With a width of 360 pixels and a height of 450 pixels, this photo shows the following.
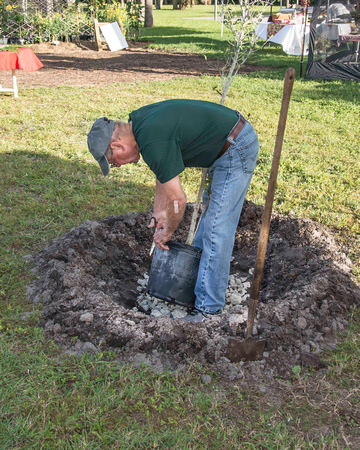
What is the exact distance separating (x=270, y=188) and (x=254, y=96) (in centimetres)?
800

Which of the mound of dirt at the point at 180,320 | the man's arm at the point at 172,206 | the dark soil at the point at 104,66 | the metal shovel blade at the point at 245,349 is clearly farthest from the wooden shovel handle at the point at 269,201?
the dark soil at the point at 104,66

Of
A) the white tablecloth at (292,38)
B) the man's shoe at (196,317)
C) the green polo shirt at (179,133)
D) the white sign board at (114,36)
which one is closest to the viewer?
the green polo shirt at (179,133)

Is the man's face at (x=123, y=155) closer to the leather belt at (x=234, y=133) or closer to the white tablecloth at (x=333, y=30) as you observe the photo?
the leather belt at (x=234, y=133)

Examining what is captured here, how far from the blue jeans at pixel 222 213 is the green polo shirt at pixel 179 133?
114 mm

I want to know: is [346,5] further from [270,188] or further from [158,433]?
[158,433]

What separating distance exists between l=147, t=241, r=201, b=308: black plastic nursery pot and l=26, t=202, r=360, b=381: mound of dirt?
0.79 ft

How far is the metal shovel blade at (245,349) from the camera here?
276 centimetres

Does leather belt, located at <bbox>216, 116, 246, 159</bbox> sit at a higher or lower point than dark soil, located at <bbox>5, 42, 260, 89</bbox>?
higher

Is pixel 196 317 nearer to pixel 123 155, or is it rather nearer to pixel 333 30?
pixel 123 155

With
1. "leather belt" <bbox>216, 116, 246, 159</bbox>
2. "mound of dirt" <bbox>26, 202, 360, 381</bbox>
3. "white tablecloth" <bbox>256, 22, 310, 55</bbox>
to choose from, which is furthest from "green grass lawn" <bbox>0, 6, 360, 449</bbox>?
"white tablecloth" <bbox>256, 22, 310, 55</bbox>

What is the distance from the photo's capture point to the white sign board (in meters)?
17.4

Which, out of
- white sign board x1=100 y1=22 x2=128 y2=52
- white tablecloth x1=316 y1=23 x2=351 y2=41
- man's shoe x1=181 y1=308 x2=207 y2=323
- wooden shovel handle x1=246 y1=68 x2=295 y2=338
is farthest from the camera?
white sign board x1=100 y1=22 x2=128 y2=52

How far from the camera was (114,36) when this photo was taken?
698 inches

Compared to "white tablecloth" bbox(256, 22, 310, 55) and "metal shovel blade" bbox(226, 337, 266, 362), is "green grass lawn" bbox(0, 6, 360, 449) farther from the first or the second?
"white tablecloth" bbox(256, 22, 310, 55)
